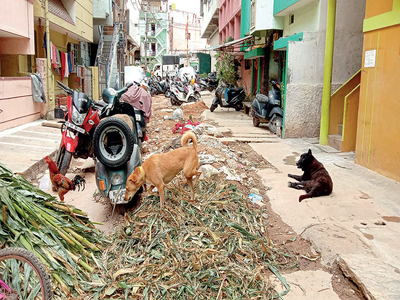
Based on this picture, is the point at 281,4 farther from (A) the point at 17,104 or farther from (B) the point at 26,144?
(B) the point at 26,144

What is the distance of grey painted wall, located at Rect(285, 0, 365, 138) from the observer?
8.24 m

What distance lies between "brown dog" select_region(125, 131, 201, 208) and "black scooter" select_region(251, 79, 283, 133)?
591 centimetres

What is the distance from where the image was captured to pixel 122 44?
2666 cm

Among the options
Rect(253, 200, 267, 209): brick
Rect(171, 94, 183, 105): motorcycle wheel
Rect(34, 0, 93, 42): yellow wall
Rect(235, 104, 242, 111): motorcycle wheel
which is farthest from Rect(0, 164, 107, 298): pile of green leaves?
Rect(171, 94, 183, 105): motorcycle wheel

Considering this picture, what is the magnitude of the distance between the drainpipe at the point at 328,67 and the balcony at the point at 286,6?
5.53ft

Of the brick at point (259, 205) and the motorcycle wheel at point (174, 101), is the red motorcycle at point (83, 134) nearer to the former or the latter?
the brick at point (259, 205)

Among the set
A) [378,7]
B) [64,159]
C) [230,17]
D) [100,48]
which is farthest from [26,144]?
[230,17]

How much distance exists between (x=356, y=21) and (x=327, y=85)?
1676 mm

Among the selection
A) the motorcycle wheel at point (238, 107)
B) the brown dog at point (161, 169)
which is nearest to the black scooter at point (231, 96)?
the motorcycle wheel at point (238, 107)

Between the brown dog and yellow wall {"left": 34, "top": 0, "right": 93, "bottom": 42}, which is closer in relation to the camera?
the brown dog

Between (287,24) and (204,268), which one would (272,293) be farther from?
(287,24)

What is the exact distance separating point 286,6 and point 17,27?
24.6ft

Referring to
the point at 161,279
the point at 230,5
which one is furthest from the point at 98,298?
the point at 230,5

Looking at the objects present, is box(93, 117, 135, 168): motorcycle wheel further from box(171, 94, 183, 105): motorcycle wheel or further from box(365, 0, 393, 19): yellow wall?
box(171, 94, 183, 105): motorcycle wheel
